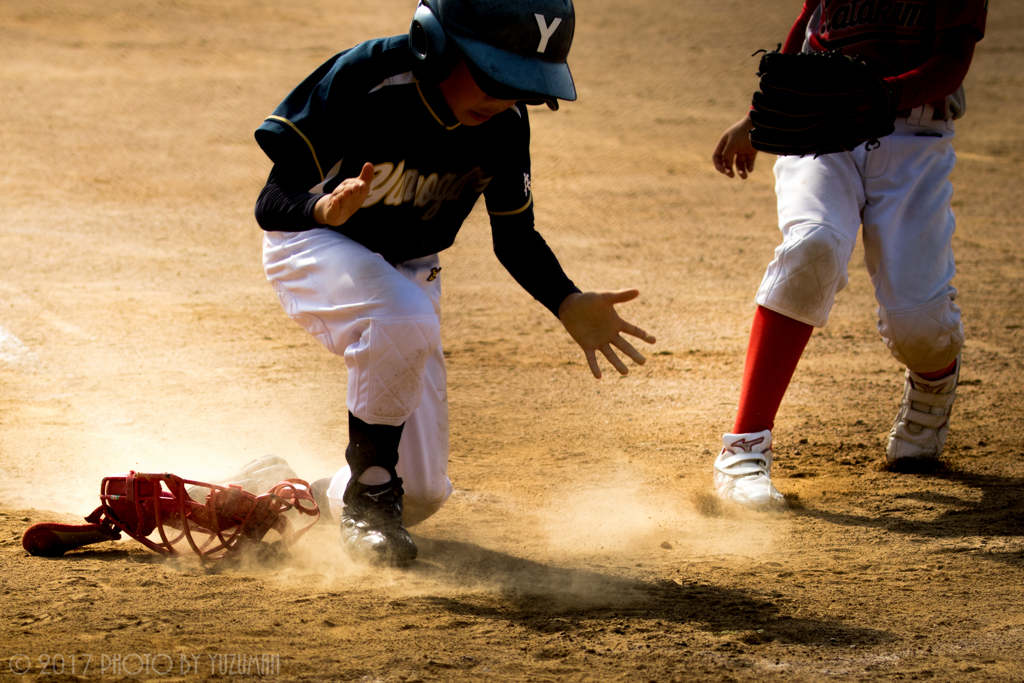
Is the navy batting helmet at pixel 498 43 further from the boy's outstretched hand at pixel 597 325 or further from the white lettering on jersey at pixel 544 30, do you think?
the boy's outstretched hand at pixel 597 325

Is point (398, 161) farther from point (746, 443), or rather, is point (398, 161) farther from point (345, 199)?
point (746, 443)

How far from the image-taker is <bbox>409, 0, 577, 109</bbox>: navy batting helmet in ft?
8.45

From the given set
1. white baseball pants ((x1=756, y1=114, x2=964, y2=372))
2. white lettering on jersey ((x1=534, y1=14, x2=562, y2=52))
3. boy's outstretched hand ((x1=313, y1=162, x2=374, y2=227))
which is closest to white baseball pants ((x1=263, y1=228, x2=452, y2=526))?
boy's outstretched hand ((x1=313, y1=162, x2=374, y2=227))

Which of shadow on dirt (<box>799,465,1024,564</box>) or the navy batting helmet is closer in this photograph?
the navy batting helmet

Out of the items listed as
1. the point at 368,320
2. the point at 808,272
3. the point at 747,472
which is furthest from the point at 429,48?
the point at 747,472

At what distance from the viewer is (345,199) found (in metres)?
2.43

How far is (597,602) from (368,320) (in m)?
0.92

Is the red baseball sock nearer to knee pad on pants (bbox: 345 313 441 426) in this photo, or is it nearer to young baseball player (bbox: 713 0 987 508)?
young baseball player (bbox: 713 0 987 508)

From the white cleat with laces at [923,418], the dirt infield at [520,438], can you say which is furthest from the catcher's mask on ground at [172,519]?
the white cleat with laces at [923,418]

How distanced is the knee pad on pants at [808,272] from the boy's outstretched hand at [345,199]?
1.47 metres

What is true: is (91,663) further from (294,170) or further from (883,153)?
(883,153)

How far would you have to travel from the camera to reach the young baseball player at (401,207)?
2.62 m

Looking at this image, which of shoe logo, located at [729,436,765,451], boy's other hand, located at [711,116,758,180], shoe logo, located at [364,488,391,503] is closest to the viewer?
shoe logo, located at [364,488,391,503]

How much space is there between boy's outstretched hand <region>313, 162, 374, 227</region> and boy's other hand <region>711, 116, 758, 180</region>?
1.76m
